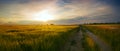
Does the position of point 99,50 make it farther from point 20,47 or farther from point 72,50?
point 20,47

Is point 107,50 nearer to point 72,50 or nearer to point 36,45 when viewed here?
point 72,50

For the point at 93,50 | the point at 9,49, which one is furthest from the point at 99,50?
the point at 9,49

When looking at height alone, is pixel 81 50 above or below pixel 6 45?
below

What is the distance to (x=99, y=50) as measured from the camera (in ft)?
45.8

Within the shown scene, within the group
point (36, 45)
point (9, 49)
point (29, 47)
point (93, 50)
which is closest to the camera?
point (9, 49)

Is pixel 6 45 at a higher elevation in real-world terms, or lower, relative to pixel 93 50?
higher

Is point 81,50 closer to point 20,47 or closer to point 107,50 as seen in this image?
point 107,50

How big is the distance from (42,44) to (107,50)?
4775 millimetres

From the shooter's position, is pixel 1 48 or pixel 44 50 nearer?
pixel 1 48

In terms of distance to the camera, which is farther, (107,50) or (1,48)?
(107,50)

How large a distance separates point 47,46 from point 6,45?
2.96 metres

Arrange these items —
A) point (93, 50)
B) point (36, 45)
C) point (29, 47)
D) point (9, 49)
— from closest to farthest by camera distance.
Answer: point (9, 49) < point (29, 47) < point (36, 45) < point (93, 50)

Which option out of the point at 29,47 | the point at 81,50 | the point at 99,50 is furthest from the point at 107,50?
the point at 29,47

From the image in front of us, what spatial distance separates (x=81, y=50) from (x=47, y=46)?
2669 mm
